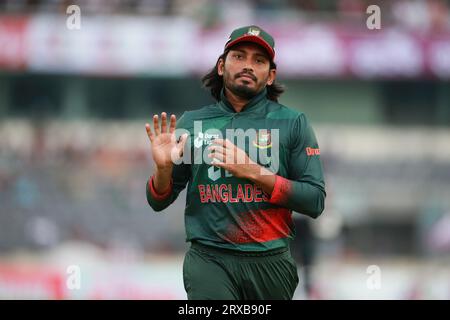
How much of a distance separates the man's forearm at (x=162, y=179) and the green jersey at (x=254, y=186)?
28mm

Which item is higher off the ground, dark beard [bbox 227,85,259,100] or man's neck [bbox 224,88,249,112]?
dark beard [bbox 227,85,259,100]

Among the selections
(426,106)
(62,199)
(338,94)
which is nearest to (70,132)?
(62,199)

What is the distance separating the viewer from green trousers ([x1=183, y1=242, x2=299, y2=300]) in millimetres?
4988

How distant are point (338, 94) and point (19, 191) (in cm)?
831

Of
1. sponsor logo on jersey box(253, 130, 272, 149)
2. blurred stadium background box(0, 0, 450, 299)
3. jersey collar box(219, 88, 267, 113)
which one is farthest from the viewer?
blurred stadium background box(0, 0, 450, 299)

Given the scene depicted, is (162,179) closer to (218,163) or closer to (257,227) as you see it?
(218,163)

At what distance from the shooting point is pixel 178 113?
72.5ft

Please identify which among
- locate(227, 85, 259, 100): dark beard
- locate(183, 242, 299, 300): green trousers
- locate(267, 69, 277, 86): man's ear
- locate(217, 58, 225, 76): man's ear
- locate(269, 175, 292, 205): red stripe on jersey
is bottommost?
locate(183, 242, 299, 300): green trousers

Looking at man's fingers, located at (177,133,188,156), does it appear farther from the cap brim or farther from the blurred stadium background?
the blurred stadium background

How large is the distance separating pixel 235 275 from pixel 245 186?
0.45m

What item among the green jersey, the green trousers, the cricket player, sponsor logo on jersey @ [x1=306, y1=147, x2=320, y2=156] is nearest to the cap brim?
the cricket player

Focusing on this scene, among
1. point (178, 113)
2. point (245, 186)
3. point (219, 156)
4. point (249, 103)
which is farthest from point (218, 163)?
point (178, 113)
